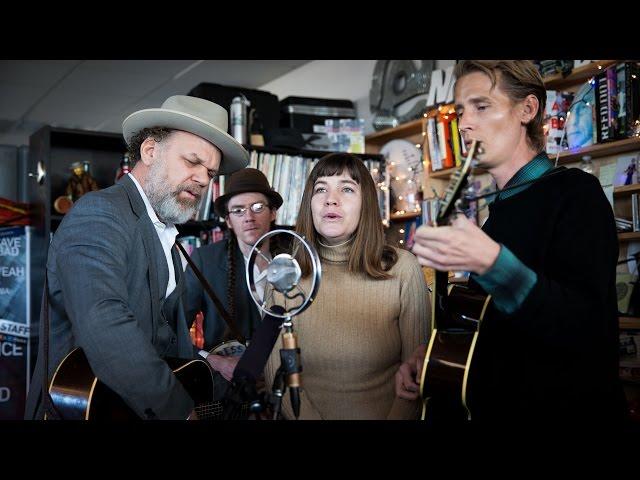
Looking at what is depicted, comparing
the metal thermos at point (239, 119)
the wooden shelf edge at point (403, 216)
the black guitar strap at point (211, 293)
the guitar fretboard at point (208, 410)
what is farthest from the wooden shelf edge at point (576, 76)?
the guitar fretboard at point (208, 410)

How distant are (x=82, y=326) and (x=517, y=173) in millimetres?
1108

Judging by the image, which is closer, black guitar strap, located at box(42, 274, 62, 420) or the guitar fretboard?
black guitar strap, located at box(42, 274, 62, 420)

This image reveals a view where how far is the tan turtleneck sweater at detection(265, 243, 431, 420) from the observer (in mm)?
1818

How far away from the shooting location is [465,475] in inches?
47.5

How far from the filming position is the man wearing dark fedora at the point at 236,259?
9.56 feet

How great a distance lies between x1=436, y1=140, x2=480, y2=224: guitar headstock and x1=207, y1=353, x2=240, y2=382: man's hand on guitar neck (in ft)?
3.41

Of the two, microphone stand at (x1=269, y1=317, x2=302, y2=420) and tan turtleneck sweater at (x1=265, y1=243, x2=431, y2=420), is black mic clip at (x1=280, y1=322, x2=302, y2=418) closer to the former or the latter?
microphone stand at (x1=269, y1=317, x2=302, y2=420)

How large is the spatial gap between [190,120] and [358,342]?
2.71 ft

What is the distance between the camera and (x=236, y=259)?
A: 3.09 m

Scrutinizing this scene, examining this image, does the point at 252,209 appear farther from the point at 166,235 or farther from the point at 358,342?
the point at 358,342

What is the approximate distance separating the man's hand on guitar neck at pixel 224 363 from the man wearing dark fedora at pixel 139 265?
167 millimetres

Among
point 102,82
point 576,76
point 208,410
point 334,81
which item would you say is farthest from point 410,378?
point 102,82

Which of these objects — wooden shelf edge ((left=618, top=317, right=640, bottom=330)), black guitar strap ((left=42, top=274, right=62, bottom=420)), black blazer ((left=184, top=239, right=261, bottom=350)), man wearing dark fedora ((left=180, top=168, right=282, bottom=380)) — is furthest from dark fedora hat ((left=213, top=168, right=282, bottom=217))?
wooden shelf edge ((left=618, top=317, right=640, bottom=330))
